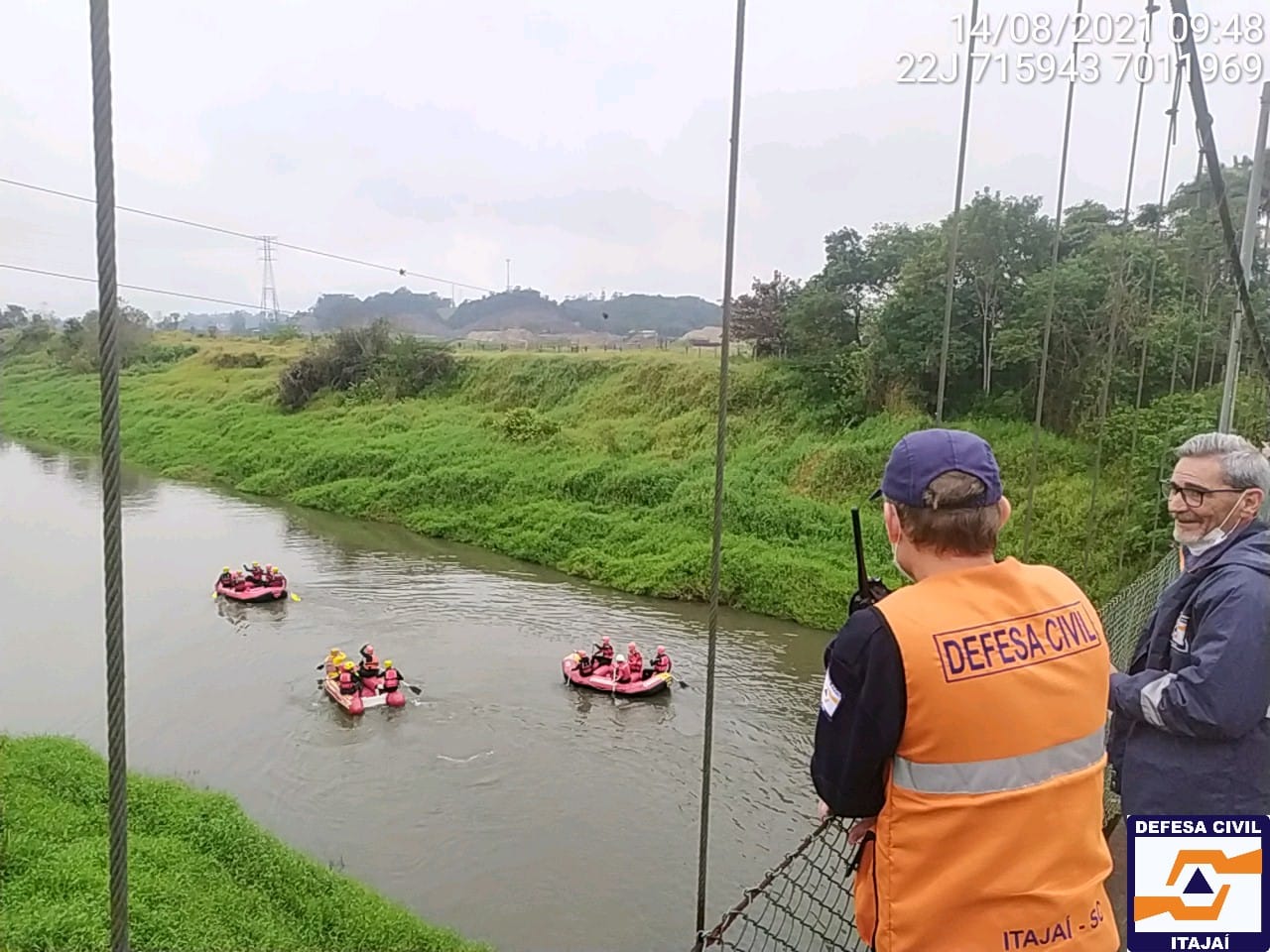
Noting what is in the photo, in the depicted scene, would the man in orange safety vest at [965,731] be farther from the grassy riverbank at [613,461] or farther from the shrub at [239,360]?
the shrub at [239,360]

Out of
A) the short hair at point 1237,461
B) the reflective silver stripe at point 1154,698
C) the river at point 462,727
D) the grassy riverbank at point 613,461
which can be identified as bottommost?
the river at point 462,727

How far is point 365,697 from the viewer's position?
6035 millimetres

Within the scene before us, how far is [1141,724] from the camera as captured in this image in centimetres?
121

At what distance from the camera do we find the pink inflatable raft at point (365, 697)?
5.97 meters

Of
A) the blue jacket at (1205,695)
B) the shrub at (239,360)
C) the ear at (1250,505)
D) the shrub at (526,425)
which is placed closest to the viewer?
the blue jacket at (1205,695)

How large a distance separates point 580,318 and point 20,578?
14629 millimetres

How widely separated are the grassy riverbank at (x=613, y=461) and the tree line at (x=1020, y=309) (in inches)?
15.1

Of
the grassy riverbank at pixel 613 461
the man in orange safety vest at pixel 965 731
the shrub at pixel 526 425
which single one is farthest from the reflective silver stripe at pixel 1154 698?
the shrub at pixel 526 425

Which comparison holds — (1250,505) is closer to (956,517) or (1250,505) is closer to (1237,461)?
(1237,461)

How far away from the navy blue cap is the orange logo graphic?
26.9 inches

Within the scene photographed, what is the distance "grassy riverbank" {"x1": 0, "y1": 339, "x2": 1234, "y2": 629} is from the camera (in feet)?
27.0

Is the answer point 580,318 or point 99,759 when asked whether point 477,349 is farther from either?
point 99,759

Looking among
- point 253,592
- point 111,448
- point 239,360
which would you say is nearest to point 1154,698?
point 111,448

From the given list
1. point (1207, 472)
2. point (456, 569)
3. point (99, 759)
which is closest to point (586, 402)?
point (456, 569)
